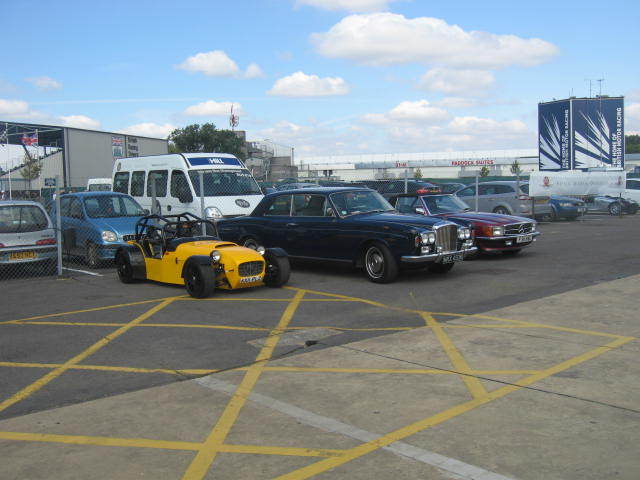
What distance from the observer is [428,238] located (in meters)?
10.6

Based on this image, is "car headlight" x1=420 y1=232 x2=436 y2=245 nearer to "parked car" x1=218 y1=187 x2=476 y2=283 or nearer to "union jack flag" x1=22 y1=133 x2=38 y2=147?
"parked car" x1=218 y1=187 x2=476 y2=283

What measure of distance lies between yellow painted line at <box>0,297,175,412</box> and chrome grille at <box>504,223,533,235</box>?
7.76 meters

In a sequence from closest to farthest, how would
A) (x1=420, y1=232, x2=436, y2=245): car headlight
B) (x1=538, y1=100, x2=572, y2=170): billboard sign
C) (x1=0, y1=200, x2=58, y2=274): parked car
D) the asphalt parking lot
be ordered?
the asphalt parking lot
(x1=420, y1=232, x2=436, y2=245): car headlight
(x1=0, y1=200, x2=58, y2=274): parked car
(x1=538, y1=100, x2=572, y2=170): billboard sign

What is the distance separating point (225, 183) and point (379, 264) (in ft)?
19.4

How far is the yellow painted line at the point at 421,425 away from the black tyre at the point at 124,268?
745 centimetres

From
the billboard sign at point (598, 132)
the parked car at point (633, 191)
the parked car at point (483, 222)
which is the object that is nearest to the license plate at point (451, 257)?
the parked car at point (483, 222)

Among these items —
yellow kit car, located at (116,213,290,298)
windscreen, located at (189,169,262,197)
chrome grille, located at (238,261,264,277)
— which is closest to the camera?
yellow kit car, located at (116,213,290,298)

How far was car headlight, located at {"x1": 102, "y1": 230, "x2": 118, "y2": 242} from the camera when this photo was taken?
1312 cm

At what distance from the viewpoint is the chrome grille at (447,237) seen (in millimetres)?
10797

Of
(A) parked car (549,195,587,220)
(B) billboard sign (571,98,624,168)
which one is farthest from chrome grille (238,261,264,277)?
(B) billboard sign (571,98,624,168)

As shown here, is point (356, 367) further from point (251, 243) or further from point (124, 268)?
point (251, 243)

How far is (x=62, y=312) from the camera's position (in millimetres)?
8891

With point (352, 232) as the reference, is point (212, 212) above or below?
above

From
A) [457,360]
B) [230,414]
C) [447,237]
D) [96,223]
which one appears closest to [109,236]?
[96,223]
